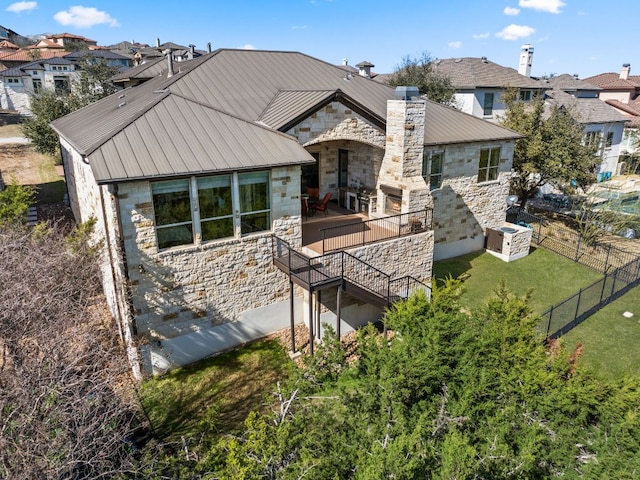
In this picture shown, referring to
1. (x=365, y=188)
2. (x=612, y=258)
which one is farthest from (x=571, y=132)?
(x=365, y=188)

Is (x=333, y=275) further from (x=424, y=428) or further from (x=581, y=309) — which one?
(x=581, y=309)

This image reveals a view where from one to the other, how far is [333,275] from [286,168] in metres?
3.62

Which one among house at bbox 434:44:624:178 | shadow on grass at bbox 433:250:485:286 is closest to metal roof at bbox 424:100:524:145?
shadow on grass at bbox 433:250:485:286

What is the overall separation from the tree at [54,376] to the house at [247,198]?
1.56m

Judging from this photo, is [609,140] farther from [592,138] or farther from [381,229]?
[381,229]

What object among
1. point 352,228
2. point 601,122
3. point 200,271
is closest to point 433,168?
point 352,228

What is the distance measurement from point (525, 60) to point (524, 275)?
1277 inches

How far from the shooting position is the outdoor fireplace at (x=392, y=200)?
18.0 m

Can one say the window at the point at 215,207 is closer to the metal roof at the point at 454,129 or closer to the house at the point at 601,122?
the metal roof at the point at 454,129

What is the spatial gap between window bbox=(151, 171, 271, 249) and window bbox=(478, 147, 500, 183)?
1215 cm

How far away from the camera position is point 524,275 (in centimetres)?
2020

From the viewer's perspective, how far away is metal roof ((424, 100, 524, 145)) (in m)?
19.3

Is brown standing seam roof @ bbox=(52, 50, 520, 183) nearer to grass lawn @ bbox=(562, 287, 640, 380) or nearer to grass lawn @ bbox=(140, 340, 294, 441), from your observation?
grass lawn @ bbox=(140, 340, 294, 441)

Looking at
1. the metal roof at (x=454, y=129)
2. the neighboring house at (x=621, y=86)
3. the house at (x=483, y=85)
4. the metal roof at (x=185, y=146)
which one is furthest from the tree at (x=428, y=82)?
the neighboring house at (x=621, y=86)
